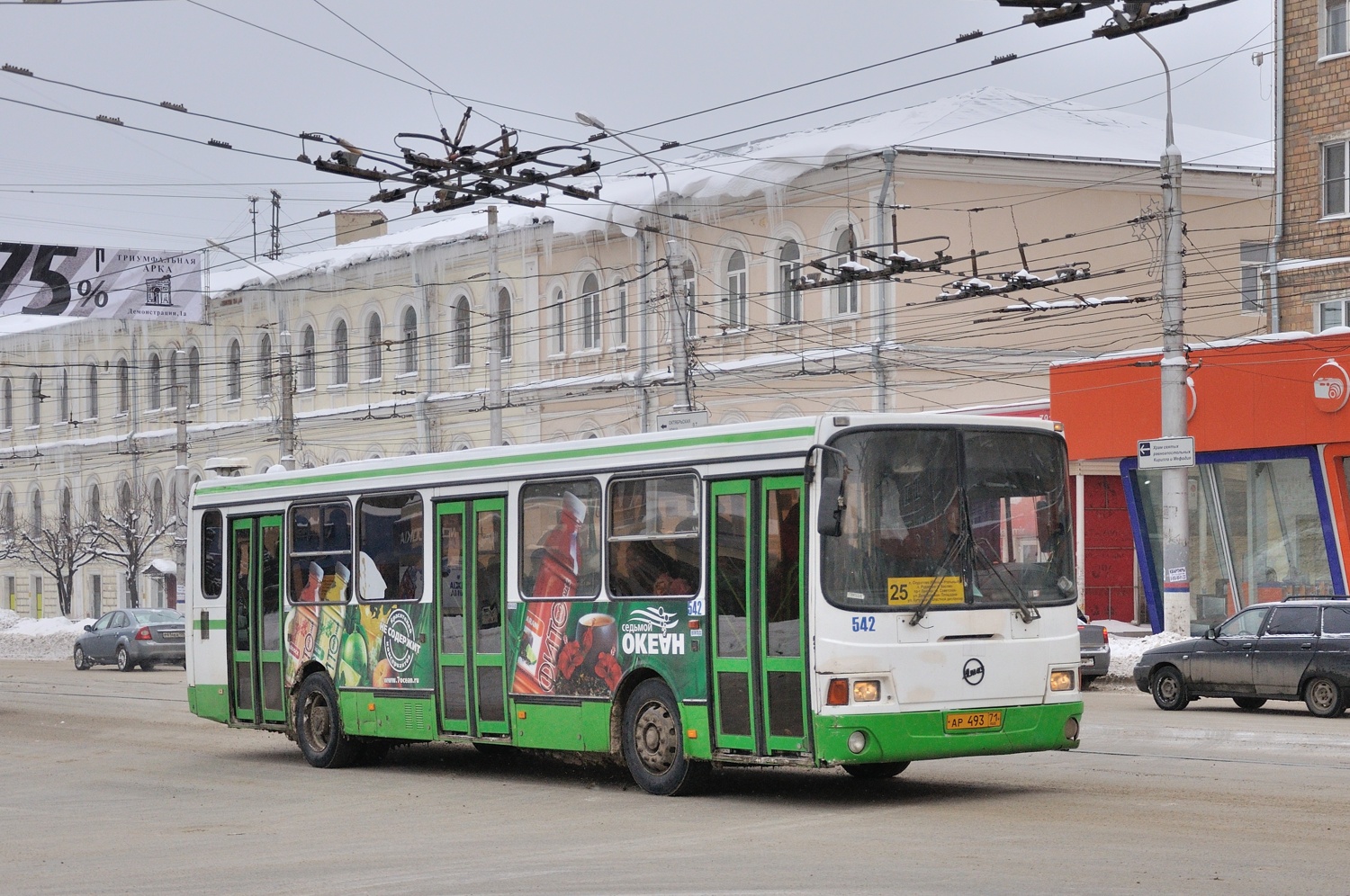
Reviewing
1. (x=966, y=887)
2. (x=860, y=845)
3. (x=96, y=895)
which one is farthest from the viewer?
(x=860, y=845)

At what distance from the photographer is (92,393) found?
65750mm

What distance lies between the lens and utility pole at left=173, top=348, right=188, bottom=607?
48.2m

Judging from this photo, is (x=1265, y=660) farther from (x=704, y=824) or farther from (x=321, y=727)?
(x=704, y=824)

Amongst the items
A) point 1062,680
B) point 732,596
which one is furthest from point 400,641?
point 1062,680

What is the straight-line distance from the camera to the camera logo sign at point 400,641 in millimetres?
16047

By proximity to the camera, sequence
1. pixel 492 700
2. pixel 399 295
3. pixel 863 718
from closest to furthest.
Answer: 1. pixel 863 718
2. pixel 492 700
3. pixel 399 295

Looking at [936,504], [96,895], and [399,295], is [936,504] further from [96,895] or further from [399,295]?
[399,295]

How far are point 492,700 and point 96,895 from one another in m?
5.52

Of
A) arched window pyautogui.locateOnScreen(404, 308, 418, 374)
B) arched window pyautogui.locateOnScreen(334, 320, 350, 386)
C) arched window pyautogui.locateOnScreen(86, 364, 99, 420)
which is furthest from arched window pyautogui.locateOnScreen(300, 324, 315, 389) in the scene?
arched window pyautogui.locateOnScreen(86, 364, 99, 420)

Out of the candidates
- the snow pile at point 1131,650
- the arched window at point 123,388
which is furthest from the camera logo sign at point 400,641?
the arched window at point 123,388

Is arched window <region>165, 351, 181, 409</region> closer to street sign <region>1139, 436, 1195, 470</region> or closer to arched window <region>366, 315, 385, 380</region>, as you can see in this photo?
arched window <region>366, 315, 385, 380</region>

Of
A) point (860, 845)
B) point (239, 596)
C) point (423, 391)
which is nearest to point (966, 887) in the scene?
point (860, 845)

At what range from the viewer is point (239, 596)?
18391 mm

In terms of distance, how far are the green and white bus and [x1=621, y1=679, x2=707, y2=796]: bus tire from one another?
2 centimetres
